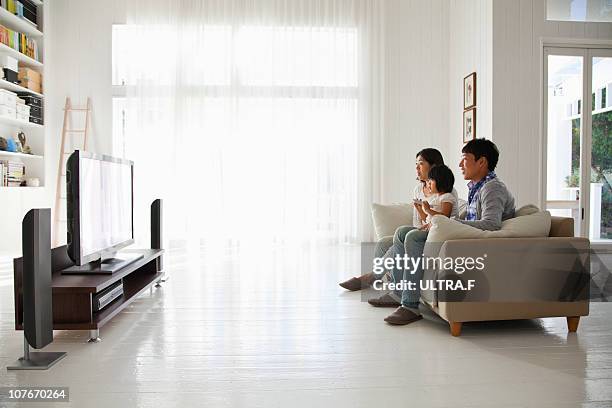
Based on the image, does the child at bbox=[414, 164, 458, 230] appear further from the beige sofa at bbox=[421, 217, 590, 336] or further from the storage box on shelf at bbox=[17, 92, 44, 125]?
the storage box on shelf at bbox=[17, 92, 44, 125]

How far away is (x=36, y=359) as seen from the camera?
2420 mm

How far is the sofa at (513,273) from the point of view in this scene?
273 cm

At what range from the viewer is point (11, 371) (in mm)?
2287

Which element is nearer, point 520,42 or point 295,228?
point 520,42

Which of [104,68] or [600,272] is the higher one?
[104,68]

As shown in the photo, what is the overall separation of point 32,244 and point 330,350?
1516 millimetres

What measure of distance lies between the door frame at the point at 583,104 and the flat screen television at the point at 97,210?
4414 mm

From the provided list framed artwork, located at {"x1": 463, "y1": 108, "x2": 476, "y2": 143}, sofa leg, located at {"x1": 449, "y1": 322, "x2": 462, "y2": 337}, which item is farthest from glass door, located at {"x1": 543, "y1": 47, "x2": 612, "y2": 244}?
sofa leg, located at {"x1": 449, "y1": 322, "x2": 462, "y2": 337}

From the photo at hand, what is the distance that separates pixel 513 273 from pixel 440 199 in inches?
29.0

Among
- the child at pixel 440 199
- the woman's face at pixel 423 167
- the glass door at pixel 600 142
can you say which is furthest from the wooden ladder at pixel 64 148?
the glass door at pixel 600 142

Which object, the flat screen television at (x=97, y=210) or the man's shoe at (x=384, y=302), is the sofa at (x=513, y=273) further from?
the flat screen television at (x=97, y=210)

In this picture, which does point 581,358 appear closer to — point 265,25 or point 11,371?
point 11,371

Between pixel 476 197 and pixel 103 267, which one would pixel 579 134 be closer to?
pixel 476 197

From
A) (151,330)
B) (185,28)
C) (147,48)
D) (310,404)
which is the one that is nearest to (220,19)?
(185,28)
